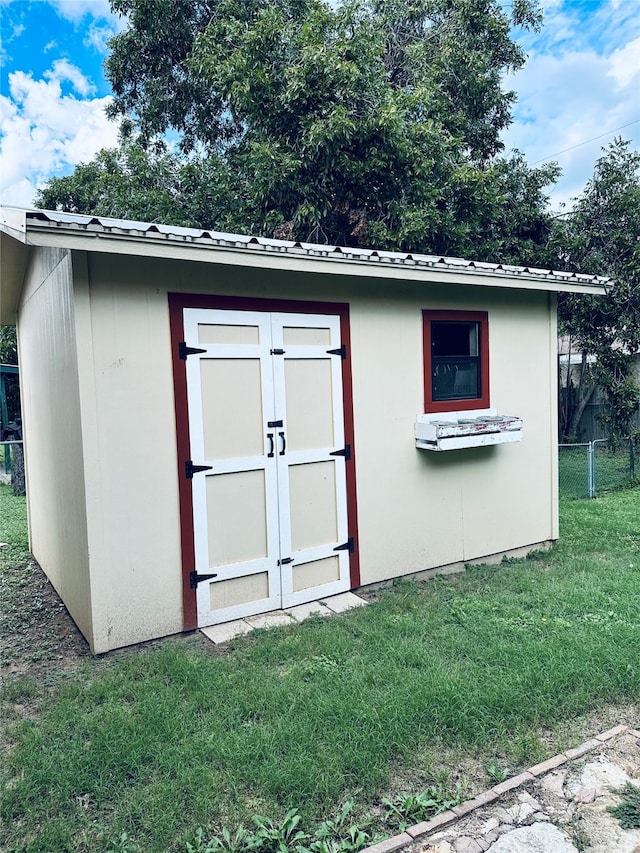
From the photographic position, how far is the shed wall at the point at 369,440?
329 centimetres

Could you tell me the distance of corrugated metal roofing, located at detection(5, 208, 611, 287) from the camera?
2.79 m

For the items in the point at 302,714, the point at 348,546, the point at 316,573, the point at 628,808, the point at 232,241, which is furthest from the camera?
the point at 348,546

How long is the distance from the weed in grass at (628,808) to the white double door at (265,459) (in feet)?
7.47

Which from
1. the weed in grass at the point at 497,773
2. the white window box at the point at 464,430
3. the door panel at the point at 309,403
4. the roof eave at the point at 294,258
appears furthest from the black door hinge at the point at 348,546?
the weed in grass at the point at 497,773

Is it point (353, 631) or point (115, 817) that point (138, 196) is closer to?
point (353, 631)

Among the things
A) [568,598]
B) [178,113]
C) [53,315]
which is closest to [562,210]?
[178,113]

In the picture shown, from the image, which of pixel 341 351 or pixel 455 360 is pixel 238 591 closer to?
pixel 341 351

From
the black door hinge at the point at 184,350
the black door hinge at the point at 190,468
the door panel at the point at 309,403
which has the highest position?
the black door hinge at the point at 184,350

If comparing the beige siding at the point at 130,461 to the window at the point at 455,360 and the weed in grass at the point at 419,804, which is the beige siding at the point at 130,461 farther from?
the window at the point at 455,360

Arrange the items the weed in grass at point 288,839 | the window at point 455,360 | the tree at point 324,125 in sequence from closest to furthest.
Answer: the weed in grass at point 288,839 → the window at point 455,360 → the tree at point 324,125

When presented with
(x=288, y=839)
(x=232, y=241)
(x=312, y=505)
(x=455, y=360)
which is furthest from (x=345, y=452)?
(x=288, y=839)

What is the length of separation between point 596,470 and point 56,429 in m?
8.48

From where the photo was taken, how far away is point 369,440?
4301 millimetres

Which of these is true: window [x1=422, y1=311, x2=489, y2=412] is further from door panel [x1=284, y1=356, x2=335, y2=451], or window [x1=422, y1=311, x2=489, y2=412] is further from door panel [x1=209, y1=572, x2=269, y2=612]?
door panel [x1=209, y1=572, x2=269, y2=612]
